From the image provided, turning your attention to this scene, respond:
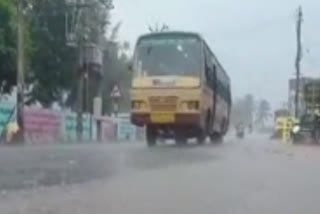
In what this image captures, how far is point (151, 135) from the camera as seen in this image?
29.6 m

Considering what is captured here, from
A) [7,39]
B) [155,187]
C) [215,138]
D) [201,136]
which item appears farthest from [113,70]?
[155,187]

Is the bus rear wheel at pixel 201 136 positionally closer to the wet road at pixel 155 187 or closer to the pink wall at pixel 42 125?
the pink wall at pixel 42 125

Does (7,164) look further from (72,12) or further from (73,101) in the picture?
(73,101)

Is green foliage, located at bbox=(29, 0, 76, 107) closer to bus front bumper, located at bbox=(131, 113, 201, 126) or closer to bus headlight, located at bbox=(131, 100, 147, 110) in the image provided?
bus headlight, located at bbox=(131, 100, 147, 110)

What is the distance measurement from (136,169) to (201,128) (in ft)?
45.6

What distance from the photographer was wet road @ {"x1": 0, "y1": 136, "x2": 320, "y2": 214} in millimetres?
9055

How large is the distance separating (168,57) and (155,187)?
16.3 m

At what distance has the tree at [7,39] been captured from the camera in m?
44.5

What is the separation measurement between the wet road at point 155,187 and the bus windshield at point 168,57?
10304 millimetres

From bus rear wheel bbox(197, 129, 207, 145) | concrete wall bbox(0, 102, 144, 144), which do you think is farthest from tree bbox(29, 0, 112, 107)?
bus rear wheel bbox(197, 129, 207, 145)

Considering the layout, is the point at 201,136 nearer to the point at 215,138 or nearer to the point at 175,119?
the point at 175,119

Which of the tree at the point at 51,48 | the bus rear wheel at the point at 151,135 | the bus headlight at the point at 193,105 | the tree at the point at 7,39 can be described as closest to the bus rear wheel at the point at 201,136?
the bus rear wheel at the point at 151,135

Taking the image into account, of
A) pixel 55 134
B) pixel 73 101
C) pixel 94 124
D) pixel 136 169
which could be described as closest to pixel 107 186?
pixel 136 169

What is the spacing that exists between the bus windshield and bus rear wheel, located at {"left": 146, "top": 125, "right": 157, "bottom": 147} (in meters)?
2.25
